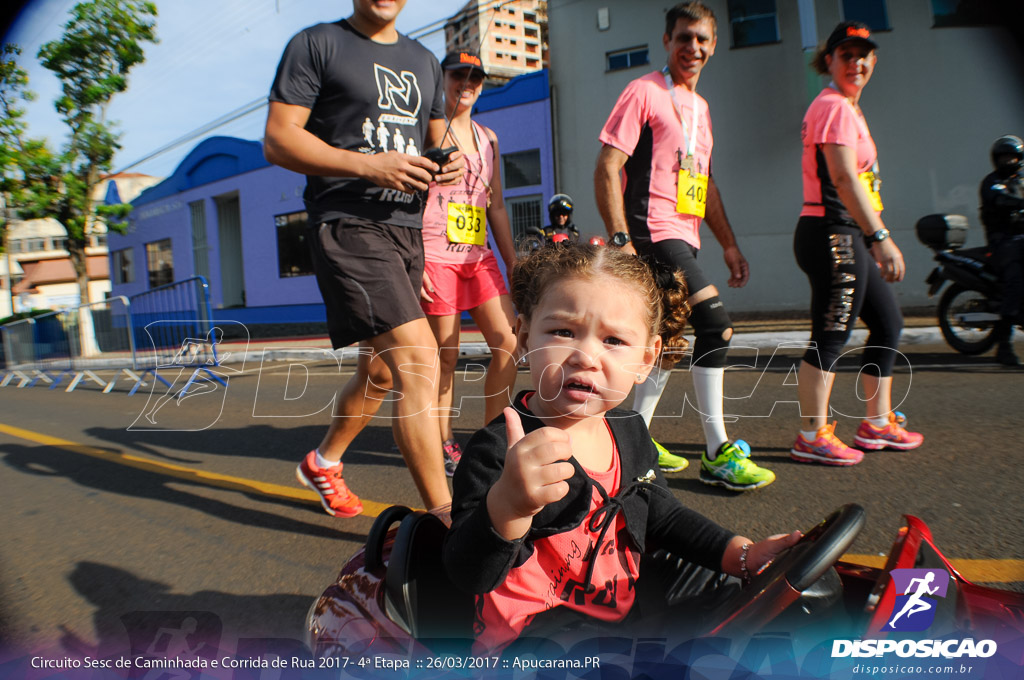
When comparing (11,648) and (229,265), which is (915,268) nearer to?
(11,648)

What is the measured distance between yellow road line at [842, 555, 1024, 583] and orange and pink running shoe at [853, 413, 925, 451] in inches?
53.6

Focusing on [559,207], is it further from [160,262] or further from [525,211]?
[160,262]

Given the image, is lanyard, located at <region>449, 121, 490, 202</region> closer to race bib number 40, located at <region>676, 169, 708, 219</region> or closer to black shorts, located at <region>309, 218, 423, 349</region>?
race bib number 40, located at <region>676, 169, 708, 219</region>

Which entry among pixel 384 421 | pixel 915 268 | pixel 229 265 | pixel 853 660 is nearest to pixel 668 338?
pixel 853 660

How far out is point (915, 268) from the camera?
1247 centimetres

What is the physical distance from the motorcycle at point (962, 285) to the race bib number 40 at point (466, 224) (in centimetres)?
415

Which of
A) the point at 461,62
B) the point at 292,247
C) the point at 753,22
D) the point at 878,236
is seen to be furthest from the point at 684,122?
the point at 292,247

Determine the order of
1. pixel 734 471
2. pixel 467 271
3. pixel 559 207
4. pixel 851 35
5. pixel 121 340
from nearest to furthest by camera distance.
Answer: pixel 734 471
pixel 851 35
pixel 467 271
pixel 559 207
pixel 121 340

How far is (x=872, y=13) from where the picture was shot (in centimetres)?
661

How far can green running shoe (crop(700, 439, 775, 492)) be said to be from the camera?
2.72m

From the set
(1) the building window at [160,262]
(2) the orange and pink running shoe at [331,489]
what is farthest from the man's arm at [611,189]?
(1) the building window at [160,262]

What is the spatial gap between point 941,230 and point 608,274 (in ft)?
18.2

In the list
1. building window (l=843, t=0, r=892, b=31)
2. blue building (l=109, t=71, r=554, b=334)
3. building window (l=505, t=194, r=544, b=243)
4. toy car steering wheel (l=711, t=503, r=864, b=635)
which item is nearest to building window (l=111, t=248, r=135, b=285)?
blue building (l=109, t=71, r=554, b=334)

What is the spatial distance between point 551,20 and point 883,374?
12.9 metres
